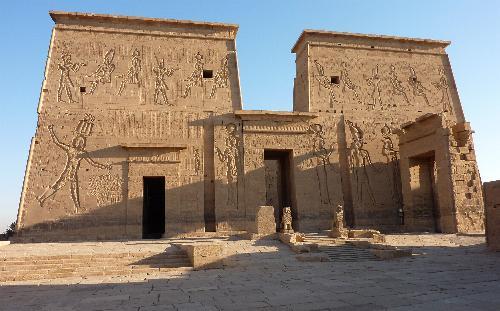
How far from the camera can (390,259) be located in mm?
8734

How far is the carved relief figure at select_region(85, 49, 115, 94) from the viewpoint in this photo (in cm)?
1504

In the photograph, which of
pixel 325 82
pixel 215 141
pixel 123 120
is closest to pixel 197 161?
pixel 215 141

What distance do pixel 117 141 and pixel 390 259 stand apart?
410 inches

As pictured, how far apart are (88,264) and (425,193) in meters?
13.0

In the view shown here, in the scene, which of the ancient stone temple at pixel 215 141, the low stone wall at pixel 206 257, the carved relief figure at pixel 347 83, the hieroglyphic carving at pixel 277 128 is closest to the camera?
the low stone wall at pixel 206 257

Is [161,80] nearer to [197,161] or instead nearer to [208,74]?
[208,74]

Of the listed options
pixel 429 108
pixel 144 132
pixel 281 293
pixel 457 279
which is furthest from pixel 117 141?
pixel 429 108

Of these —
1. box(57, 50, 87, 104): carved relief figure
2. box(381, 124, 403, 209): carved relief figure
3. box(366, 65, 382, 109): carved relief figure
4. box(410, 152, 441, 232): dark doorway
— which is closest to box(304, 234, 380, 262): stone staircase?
box(410, 152, 441, 232): dark doorway

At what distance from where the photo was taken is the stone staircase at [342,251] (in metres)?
9.05

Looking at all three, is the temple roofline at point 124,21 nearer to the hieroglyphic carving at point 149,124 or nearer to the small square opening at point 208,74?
the small square opening at point 208,74

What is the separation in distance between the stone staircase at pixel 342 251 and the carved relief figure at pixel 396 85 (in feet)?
30.9

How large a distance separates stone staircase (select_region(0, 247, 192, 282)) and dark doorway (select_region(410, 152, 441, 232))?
10.4 meters

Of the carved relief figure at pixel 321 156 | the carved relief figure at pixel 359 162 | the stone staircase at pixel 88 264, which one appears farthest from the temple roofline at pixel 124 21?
the stone staircase at pixel 88 264

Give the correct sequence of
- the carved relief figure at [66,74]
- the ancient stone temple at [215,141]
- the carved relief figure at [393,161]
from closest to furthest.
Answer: the ancient stone temple at [215,141] → the carved relief figure at [66,74] → the carved relief figure at [393,161]
